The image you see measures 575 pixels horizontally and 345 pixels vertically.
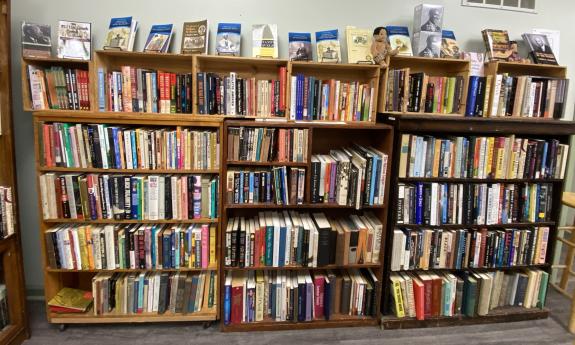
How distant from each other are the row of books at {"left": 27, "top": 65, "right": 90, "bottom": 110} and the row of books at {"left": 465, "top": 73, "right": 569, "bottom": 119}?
243 centimetres

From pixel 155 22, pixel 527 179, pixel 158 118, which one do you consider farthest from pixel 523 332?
pixel 155 22

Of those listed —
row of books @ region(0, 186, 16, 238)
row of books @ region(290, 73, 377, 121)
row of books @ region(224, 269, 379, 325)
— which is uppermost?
row of books @ region(290, 73, 377, 121)

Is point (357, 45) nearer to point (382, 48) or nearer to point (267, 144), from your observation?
point (382, 48)

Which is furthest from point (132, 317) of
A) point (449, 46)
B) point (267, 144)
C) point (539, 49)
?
point (539, 49)

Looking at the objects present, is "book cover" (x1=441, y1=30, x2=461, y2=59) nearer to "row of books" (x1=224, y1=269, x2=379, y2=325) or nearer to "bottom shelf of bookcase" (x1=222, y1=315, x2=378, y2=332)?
"row of books" (x1=224, y1=269, x2=379, y2=325)

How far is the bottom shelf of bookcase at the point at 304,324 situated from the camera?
2211 millimetres

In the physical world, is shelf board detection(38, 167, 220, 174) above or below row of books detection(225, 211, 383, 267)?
above

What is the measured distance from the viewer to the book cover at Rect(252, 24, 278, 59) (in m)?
2.19

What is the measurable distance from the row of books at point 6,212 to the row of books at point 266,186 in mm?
1162

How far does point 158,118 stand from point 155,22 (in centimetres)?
69

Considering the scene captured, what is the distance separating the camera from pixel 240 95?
2.16 metres

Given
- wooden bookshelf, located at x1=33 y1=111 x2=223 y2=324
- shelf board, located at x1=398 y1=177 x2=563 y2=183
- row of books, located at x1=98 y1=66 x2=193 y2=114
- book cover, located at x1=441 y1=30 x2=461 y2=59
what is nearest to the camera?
wooden bookshelf, located at x1=33 y1=111 x2=223 y2=324

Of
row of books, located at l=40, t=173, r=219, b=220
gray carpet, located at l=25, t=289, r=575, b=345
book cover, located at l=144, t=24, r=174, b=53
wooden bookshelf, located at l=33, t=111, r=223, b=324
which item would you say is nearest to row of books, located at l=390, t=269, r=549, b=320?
gray carpet, located at l=25, t=289, r=575, b=345

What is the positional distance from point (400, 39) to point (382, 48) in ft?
0.67
